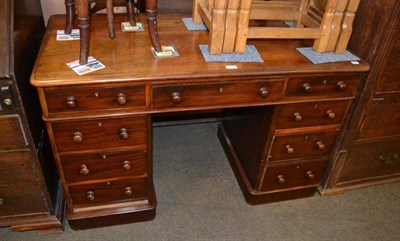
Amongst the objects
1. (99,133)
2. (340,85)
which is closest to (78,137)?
(99,133)

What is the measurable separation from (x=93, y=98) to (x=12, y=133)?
1.14 feet

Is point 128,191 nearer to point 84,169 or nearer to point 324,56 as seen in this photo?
point 84,169

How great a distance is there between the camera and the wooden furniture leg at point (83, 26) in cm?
124

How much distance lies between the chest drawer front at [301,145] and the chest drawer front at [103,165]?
655mm

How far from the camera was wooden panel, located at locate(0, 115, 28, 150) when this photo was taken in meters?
1.23

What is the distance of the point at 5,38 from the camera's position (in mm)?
1187

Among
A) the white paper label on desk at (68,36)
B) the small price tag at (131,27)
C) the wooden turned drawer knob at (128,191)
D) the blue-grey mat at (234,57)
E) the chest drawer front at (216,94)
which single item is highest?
the small price tag at (131,27)

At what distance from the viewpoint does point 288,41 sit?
62.7 inches

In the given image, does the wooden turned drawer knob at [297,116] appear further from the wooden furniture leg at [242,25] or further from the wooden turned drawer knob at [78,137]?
the wooden turned drawer knob at [78,137]

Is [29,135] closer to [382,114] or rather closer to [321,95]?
[321,95]

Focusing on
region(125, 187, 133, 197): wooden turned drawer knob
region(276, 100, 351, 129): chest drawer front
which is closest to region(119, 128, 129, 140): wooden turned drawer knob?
region(125, 187, 133, 197): wooden turned drawer knob

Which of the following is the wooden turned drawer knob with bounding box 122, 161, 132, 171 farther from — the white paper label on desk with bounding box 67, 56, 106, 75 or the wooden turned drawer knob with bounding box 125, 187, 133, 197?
the white paper label on desk with bounding box 67, 56, 106, 75

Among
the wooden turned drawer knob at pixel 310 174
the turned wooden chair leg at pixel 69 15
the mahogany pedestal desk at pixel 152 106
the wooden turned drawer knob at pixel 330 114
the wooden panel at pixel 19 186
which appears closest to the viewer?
the mahogany pedestal desk at pixel 152 106

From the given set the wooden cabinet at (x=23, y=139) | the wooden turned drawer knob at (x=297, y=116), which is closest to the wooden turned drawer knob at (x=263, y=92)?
the wooden turned drawer knob at (x=297, y=116)
